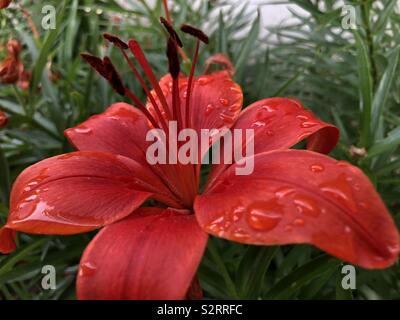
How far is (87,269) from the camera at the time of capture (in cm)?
43

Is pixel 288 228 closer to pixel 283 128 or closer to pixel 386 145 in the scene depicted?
pixel 283 128

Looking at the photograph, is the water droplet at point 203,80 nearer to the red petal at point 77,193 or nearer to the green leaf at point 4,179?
the red petal at point 77,193

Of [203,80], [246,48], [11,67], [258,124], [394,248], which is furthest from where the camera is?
[246,48]

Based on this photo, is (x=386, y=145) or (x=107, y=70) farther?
(x=386, y=145)

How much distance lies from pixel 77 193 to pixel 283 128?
0.79 feet

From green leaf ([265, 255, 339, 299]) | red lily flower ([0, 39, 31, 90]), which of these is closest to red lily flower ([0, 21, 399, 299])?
green leaf ([265, 255, 339, 299])

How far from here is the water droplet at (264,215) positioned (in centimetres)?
41

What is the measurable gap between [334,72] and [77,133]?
70cm

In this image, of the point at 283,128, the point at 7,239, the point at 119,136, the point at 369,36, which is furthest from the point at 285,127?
the point at 369,36

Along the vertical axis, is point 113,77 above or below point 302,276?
above

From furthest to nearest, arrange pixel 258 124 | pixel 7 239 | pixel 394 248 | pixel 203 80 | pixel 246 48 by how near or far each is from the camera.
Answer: pixel 246 48 → pixel 203 80 → pixel 258 124 → pixel 7 239 → pixel 394 248

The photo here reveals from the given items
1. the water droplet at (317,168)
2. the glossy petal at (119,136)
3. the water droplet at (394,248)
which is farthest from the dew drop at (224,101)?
the water droplet at (394,248)

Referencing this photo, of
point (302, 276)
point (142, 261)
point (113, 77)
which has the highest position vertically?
point (113, 77)
